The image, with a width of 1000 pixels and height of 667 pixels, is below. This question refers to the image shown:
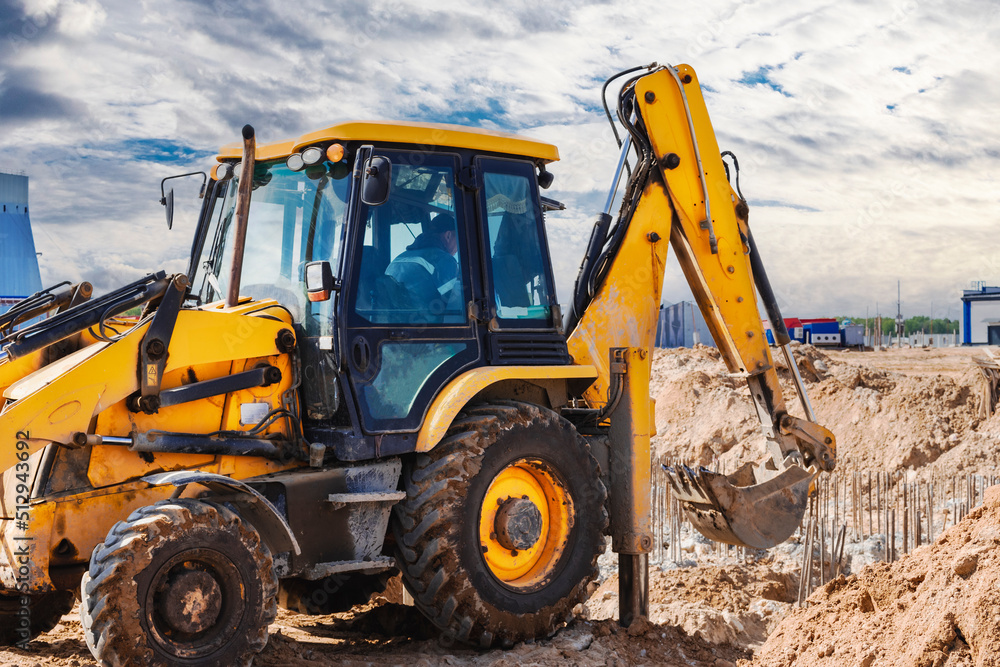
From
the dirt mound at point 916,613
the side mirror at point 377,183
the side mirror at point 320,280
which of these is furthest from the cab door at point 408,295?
the dirt mound at point 916,613

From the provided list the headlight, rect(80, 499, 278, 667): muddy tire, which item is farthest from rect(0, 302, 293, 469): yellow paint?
the headlight

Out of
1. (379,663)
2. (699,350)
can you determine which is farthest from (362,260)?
(699,350)

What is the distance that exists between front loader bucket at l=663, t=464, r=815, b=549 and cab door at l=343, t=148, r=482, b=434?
2167 mm

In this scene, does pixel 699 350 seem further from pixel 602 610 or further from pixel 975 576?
pixel 975 576

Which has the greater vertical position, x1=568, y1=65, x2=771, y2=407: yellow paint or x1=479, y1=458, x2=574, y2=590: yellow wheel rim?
x1=568, y1=65, x2=771, y2=407: yellow paint

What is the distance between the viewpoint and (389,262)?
546 cm

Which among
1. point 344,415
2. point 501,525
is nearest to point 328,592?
point 501,525

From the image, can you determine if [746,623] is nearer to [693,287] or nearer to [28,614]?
[693,287]

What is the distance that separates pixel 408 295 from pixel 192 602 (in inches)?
82.6

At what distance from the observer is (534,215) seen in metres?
6.30

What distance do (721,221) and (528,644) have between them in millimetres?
3523

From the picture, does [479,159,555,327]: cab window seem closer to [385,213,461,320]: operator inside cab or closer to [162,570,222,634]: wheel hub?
[385,213,461,320]: operator inside cab

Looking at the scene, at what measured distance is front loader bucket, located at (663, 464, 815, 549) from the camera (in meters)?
6.81

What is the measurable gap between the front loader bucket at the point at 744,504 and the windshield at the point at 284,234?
3142mm
